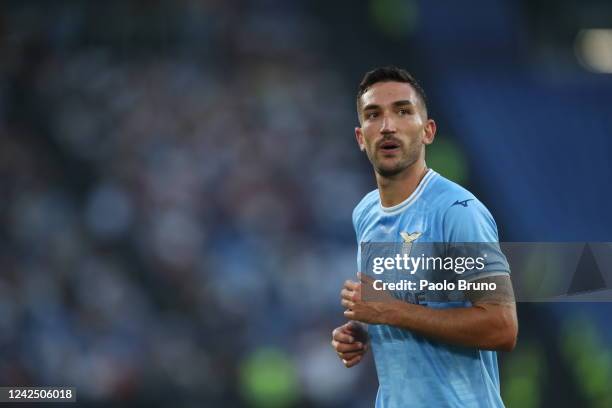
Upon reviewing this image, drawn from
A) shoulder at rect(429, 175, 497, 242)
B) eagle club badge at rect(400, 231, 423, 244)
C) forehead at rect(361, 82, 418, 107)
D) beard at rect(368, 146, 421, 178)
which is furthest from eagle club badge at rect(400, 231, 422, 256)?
forehead at rect(361, 82, 418, 107)

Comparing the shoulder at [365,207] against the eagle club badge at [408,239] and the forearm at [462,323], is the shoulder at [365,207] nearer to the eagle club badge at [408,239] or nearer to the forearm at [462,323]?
the eagle club badge at [408,239]

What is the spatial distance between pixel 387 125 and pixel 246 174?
3680mm

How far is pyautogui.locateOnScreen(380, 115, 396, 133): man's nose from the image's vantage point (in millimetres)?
2945

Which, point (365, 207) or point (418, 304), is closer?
point (418, 304)

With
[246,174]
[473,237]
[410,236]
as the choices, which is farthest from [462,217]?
[246,174]

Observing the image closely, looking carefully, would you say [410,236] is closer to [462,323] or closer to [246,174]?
[462,323]

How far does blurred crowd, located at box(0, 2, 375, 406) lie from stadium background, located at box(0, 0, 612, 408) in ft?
0.05

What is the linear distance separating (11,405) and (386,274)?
13.0 feet

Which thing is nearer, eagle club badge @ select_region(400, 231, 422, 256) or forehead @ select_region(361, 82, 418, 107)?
eagle club badge @ select_region(400, 231, 422, 256)

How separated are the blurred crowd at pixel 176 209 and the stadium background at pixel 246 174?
16 millimetres

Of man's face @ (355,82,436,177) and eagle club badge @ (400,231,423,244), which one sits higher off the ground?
man's face @ (355,82,436,177)

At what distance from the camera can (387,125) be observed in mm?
2959

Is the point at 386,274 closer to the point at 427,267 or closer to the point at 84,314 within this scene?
the point at 427,267

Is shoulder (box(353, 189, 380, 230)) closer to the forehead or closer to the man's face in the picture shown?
the man's face
